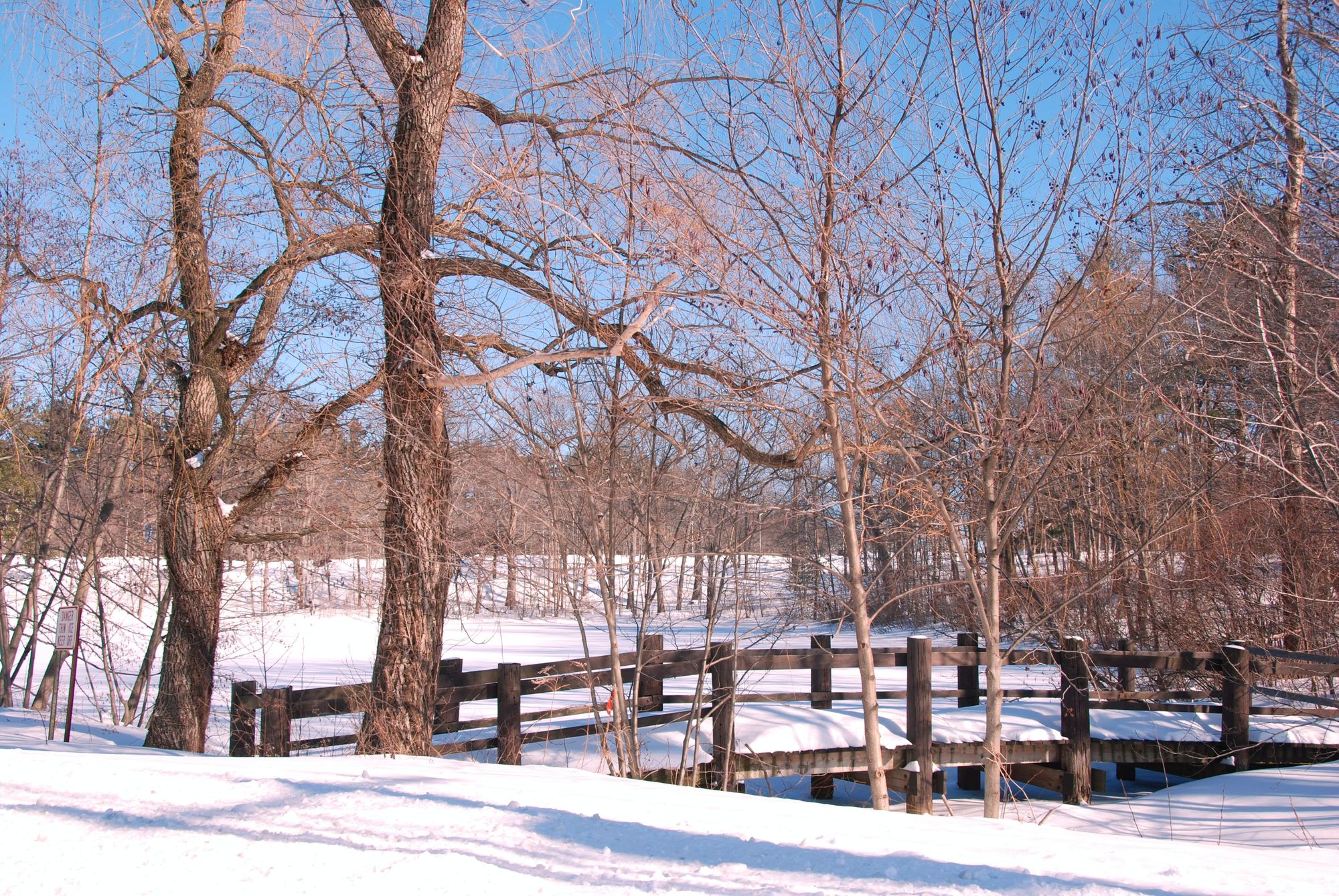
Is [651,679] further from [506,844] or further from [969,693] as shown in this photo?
[506,844]

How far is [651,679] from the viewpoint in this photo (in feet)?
29.2

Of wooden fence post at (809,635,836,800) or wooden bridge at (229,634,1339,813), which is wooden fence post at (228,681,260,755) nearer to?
wooden bridge at (229,634,1339,813)

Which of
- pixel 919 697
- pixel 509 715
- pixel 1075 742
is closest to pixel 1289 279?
pixel 1075 742

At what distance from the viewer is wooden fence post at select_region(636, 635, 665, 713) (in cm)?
865

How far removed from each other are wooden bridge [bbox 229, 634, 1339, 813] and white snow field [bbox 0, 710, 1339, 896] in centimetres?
244

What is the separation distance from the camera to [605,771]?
8.06 metres

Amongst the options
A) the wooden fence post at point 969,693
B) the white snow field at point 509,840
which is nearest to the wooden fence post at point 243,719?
the white snow field at point 509,840

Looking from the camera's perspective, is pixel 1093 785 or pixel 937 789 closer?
pixel 937 789

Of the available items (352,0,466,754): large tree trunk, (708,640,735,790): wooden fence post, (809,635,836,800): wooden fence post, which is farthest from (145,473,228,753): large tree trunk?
(809,635,836,800): wooden fence post

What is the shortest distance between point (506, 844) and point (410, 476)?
181 inches

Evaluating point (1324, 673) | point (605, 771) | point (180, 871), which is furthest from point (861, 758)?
point (180, 871)

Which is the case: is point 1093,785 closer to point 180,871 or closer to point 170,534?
point 180,871

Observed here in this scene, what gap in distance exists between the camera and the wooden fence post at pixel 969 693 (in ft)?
33.1

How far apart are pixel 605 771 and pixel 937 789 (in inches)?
122
